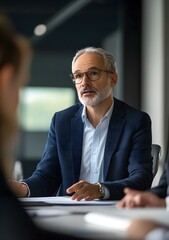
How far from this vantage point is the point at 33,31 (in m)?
7.41

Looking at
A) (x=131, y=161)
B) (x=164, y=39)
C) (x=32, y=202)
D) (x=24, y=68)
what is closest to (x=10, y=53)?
(x=24, y=68)

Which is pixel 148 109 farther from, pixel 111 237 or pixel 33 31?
pixel 111 237

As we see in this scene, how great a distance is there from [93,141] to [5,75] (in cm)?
Answer: 156

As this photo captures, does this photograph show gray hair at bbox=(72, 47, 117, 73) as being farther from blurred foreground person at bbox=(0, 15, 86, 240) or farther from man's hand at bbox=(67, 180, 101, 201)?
blurred foreground person at bbox=(0, 15, 86, 240)

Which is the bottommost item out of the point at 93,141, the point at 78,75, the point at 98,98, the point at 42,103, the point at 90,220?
the point at 90,220

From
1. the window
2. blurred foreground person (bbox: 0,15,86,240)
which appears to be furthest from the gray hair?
the window

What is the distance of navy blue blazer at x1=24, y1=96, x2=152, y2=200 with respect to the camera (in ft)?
7.96

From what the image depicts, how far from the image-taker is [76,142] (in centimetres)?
253

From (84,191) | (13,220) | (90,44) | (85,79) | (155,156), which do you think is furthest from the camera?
(90,44)

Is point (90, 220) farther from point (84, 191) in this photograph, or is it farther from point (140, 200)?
point (84, 191)

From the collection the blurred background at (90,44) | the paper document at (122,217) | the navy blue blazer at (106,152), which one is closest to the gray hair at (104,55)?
the navy blue blazer at (106,152)

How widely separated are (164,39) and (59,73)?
2.05m

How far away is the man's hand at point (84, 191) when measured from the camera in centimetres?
194

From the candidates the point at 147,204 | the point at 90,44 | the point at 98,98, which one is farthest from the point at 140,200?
the point at 90,44
